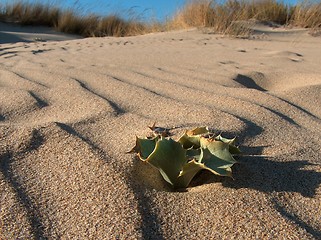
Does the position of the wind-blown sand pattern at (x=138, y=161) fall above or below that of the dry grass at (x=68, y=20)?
above

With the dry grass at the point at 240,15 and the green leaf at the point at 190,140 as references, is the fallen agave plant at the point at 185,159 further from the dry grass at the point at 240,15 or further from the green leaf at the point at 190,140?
the dry grass at the point at 240,15

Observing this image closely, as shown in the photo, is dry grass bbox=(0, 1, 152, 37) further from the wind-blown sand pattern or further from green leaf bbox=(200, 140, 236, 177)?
green leaf bbox=(200, 140, 236, 177)

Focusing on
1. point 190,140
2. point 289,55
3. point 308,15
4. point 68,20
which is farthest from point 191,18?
point 190,140

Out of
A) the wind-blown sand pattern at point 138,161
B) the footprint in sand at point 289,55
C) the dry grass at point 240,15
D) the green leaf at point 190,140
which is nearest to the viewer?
the wind-blown sand pattern at point 138,161

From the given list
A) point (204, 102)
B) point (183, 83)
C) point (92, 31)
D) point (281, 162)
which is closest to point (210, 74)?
point (183, 83)

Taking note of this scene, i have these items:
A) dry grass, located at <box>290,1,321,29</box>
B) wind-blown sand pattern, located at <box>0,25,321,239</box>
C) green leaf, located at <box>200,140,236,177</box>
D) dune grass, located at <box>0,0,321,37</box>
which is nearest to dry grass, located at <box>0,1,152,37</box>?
dune grass, located at <box>0,0,321,37</box>

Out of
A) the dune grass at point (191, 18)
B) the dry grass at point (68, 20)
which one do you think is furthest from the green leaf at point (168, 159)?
the dry grass at point (68, 20)
